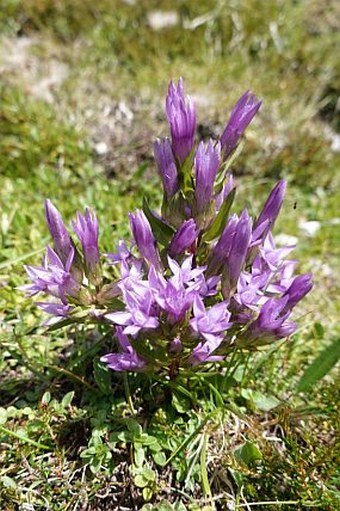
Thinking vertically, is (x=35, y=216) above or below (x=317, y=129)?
below

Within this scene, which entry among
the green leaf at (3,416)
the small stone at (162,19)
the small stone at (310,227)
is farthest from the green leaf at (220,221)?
the small stone at (162,19)

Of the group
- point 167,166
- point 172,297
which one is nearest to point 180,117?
point 167,166

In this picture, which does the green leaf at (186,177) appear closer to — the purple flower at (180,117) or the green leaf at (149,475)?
the purple flower at (180,117)

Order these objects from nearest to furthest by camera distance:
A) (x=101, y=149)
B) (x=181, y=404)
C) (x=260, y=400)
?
1. (x=181, y=404)
2. (x=260, y=400)
3. (x=101, y=149)

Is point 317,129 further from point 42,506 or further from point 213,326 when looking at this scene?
point 42,506

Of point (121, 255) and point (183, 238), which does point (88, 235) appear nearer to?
point (121, 255)

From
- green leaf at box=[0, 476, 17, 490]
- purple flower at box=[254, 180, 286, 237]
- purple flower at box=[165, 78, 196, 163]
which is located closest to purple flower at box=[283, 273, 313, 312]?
purple flower at box=[254, 180, 286, 237]

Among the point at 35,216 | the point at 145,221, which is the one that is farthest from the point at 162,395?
the point at 35,216
